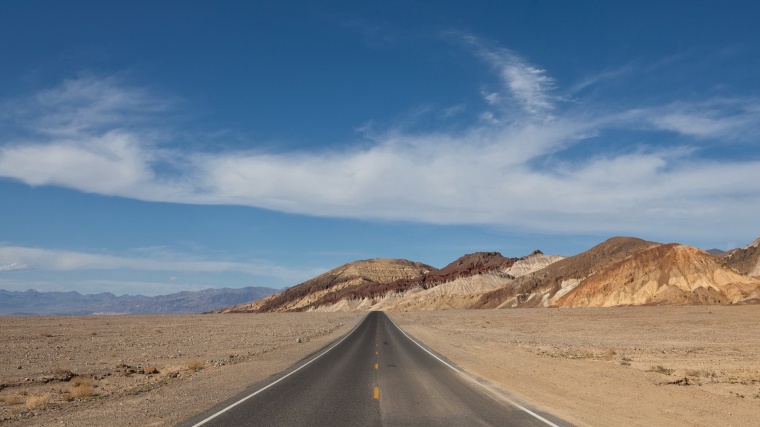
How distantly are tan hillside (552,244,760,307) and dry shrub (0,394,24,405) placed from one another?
291 ft

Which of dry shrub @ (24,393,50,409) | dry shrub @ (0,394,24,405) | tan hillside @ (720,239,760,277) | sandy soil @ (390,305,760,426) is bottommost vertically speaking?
dry shrub @ (0,394,24,405)

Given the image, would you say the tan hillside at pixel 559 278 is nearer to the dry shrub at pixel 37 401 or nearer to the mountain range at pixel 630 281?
the mountain range at pixel 630 281

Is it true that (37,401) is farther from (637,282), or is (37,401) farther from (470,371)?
(637,282)

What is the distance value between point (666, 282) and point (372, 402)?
9203 centimetres

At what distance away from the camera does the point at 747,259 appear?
106375 millimetres

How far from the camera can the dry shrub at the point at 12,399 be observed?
15109 millimetres

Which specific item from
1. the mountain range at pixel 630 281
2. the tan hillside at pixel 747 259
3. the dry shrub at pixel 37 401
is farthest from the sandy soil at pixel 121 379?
the tan hillside at pixel 747 259

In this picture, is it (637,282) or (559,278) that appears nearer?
(637,282)

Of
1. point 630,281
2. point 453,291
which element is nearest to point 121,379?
point 630,281

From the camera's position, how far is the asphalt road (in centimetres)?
1094

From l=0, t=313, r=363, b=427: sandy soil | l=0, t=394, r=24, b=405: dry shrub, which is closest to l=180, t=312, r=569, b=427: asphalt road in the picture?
l=0, t=313, r=363, b=427: sandy soil

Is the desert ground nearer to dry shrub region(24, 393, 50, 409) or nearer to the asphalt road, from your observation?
dry shrub region(24, 393, 50, 409)

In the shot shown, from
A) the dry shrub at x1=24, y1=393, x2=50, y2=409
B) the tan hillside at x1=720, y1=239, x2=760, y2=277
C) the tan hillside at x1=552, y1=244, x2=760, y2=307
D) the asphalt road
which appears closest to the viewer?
the asphalt road

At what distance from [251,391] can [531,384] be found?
28.2 ft
